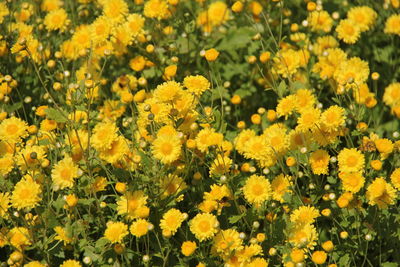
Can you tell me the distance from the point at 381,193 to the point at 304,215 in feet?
1.26

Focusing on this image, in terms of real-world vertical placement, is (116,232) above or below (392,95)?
above

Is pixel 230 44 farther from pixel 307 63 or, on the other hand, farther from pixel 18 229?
pixel 18 229

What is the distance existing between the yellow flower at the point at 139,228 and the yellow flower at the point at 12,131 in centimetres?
89

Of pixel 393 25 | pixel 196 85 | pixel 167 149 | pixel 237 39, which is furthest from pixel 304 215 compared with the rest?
pixel 393 25

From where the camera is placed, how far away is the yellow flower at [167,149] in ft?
9.50

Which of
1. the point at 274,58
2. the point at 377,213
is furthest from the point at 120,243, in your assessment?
the point at 274,58

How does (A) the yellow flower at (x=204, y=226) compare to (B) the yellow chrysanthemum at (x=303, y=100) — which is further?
(B) the yellow chrysanthemum at (x=303, y=100)

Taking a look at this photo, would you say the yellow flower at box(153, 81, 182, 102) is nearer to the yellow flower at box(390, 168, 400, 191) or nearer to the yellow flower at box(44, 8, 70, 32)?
the yellow flower at box(390, 168, 400, 191)

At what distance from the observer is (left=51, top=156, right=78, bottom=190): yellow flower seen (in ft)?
9.68

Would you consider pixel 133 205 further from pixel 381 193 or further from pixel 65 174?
pixel 381 193

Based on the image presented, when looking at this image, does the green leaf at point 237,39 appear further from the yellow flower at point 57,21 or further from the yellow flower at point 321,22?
the yellow flower at point 57,21

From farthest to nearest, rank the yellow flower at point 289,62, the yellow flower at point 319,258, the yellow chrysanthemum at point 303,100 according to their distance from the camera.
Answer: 1. the yellow flower at point 289,62
2. the yellow chrysanthemum at point 303,100
3. the yellow flower at point 319,258

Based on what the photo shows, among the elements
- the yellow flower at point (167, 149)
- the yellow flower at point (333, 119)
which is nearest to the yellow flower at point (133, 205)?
the yellow flower at point (167, 149)

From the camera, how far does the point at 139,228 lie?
2.86m
